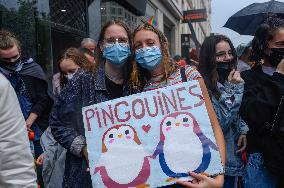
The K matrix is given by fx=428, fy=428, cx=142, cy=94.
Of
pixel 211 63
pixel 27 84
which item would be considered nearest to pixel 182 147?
pixel 211 63

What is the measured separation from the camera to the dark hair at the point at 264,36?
273cm

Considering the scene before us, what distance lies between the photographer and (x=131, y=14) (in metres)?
12.4

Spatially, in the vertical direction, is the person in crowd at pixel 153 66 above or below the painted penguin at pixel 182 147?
above

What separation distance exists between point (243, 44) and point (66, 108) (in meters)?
3.54

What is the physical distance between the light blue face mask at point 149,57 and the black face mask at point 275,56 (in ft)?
2.42

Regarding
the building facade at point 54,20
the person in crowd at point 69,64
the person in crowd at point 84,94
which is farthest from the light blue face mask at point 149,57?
the building facade at point 54,20

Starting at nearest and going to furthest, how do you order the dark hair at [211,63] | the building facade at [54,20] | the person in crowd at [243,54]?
the dark hair at [211,63], the person in crowd at [243,54], the building facade at [54,20]

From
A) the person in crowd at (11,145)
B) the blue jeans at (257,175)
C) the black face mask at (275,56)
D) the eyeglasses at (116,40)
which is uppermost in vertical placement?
the eyeglasses at (116,40)

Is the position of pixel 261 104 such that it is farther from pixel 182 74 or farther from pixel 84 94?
pixel 84 94

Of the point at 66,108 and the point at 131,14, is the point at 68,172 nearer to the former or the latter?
the point at 66,108

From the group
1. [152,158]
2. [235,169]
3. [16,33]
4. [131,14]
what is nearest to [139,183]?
[152,158]

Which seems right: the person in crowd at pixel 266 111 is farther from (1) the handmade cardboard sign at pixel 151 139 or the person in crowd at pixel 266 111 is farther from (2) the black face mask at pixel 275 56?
(1) the handmade cardboard sign at pixel 151 139

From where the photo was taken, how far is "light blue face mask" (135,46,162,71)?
240 cm

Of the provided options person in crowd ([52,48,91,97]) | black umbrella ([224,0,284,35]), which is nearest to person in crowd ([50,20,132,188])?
person in crowd ([52,48,91,97])
